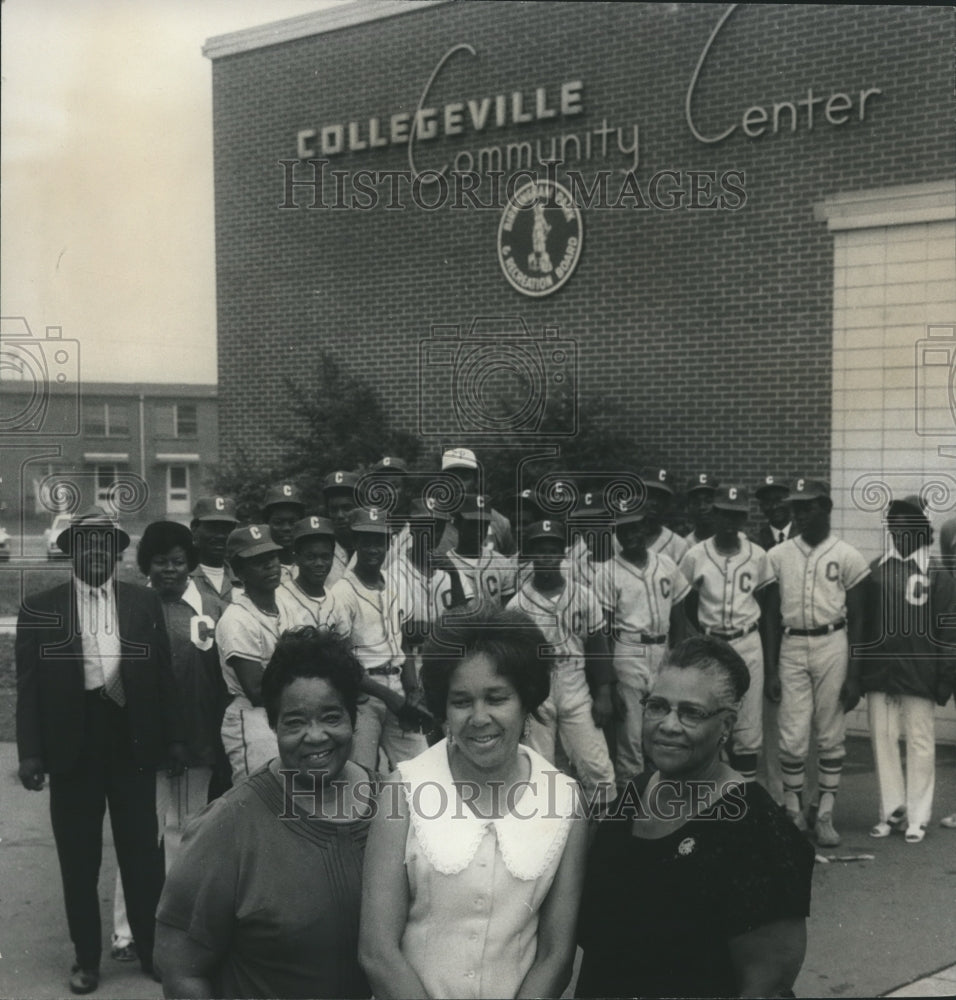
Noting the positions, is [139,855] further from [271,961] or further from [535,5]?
[535,5]

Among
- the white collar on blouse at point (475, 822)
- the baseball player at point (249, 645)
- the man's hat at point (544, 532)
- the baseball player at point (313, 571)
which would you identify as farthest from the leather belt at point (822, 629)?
the white collar on blouse at point (475, 822)

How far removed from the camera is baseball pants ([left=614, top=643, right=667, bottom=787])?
21.8ft

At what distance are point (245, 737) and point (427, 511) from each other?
2.50m

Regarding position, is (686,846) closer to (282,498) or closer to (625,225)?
(282,498)

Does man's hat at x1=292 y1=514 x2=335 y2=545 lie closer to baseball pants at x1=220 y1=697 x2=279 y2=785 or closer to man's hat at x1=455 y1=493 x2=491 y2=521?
baseball pants at x1=220 y1=697 x2=279 y2=785

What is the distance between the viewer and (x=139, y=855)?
179 inches

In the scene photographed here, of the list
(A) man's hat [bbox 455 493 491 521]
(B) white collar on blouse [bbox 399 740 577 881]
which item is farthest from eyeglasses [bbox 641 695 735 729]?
(A) man's hat [bbox 455 493 491 521]

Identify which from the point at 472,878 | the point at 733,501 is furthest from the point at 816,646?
the point at 472,878

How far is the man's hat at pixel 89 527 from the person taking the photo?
4.50 m

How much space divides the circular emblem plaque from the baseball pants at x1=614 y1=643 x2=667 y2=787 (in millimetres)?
4433

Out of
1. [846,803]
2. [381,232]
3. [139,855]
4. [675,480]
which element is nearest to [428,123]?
[381,232]

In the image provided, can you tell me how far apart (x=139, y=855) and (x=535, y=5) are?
8.09 m
